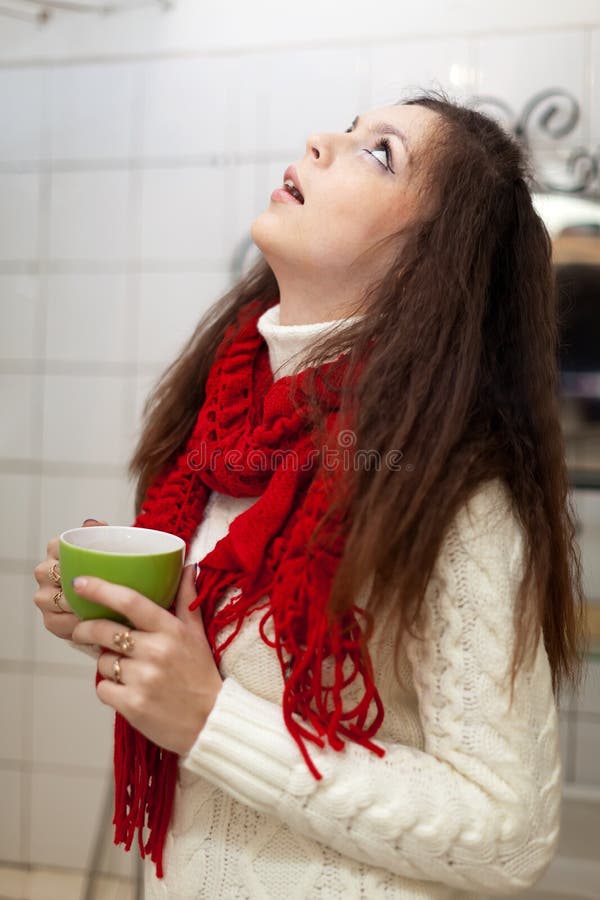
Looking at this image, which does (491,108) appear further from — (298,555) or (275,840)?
(275,840)

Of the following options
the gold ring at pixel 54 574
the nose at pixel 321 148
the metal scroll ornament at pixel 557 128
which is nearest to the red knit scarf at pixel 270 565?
the gold ring at pixel 54 574

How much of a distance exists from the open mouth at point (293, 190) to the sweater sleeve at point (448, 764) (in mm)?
372

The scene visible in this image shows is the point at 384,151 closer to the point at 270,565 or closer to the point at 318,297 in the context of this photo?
the point at 318,297

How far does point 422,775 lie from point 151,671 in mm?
233

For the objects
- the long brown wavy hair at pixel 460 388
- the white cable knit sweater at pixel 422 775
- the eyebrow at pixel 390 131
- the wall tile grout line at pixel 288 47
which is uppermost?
the wall tile grout line at pixel 288 47

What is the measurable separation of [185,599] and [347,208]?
0.40m

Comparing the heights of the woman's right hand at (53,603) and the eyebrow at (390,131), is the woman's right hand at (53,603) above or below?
below

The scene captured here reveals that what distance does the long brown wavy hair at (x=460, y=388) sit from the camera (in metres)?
0.65

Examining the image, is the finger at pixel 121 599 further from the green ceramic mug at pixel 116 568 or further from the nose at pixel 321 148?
the nose at pixel 321 148

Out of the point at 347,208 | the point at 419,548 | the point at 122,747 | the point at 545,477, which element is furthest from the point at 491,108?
the point at 122,747

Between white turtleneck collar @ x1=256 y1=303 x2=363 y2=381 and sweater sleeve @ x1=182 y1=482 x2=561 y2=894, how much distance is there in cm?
25

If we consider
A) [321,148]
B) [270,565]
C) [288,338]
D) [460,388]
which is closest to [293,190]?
[321,148]

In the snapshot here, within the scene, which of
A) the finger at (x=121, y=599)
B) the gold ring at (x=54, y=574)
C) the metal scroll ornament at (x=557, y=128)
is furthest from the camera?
the metal scroll ornament at (x=557, y=128)

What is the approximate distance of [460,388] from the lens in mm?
698
